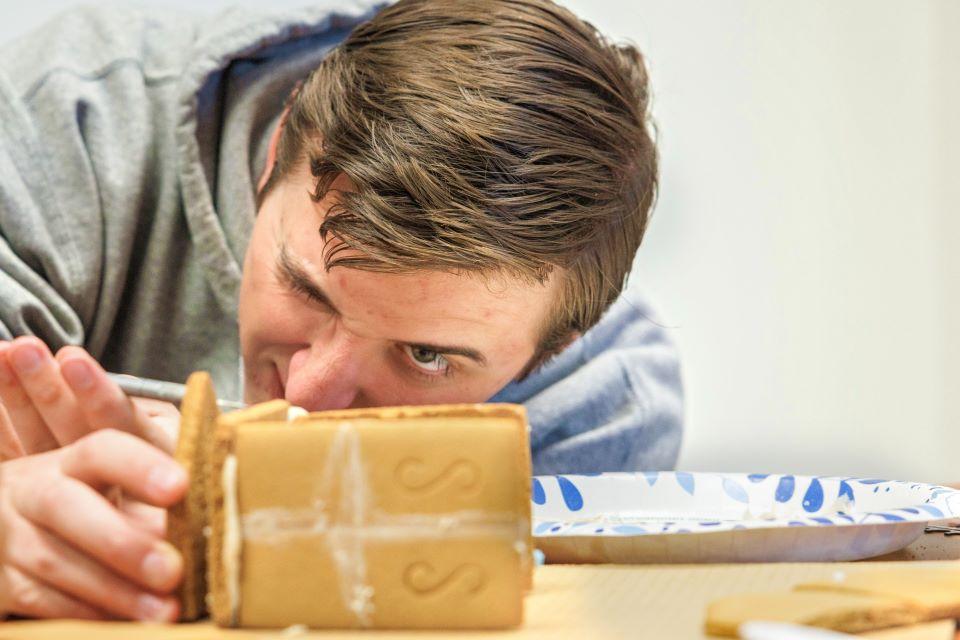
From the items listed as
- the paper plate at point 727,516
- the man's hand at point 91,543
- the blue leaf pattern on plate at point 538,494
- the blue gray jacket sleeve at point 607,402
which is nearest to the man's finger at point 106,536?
the man's hand at point 91,543

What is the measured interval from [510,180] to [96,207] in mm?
599

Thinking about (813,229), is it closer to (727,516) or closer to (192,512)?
(727,516)

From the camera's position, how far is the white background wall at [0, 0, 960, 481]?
88.4 inches

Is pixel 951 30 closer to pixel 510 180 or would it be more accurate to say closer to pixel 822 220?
pixel 822 220

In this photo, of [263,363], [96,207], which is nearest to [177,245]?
[96,207]

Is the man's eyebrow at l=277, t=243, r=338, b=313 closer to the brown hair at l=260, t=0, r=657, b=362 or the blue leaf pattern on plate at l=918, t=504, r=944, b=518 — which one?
the brown hair at l=260, t=0, r=657, b=362

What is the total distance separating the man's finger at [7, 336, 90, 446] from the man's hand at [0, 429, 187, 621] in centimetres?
8

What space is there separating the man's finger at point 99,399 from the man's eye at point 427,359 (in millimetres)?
364

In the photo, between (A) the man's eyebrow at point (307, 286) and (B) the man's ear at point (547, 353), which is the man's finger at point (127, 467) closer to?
(A) the man's eyebrow at point (307, 286)

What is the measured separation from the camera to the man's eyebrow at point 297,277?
0.95m

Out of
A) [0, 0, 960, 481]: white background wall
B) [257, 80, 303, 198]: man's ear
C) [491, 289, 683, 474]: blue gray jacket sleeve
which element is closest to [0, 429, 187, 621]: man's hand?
[257, 80, 303, 198]: man's ear

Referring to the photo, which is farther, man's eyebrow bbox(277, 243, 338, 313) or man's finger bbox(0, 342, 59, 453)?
man's eyebrow bbox(277, 243, 338, 313)

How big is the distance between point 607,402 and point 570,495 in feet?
2.20

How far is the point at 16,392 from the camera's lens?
626 mm
